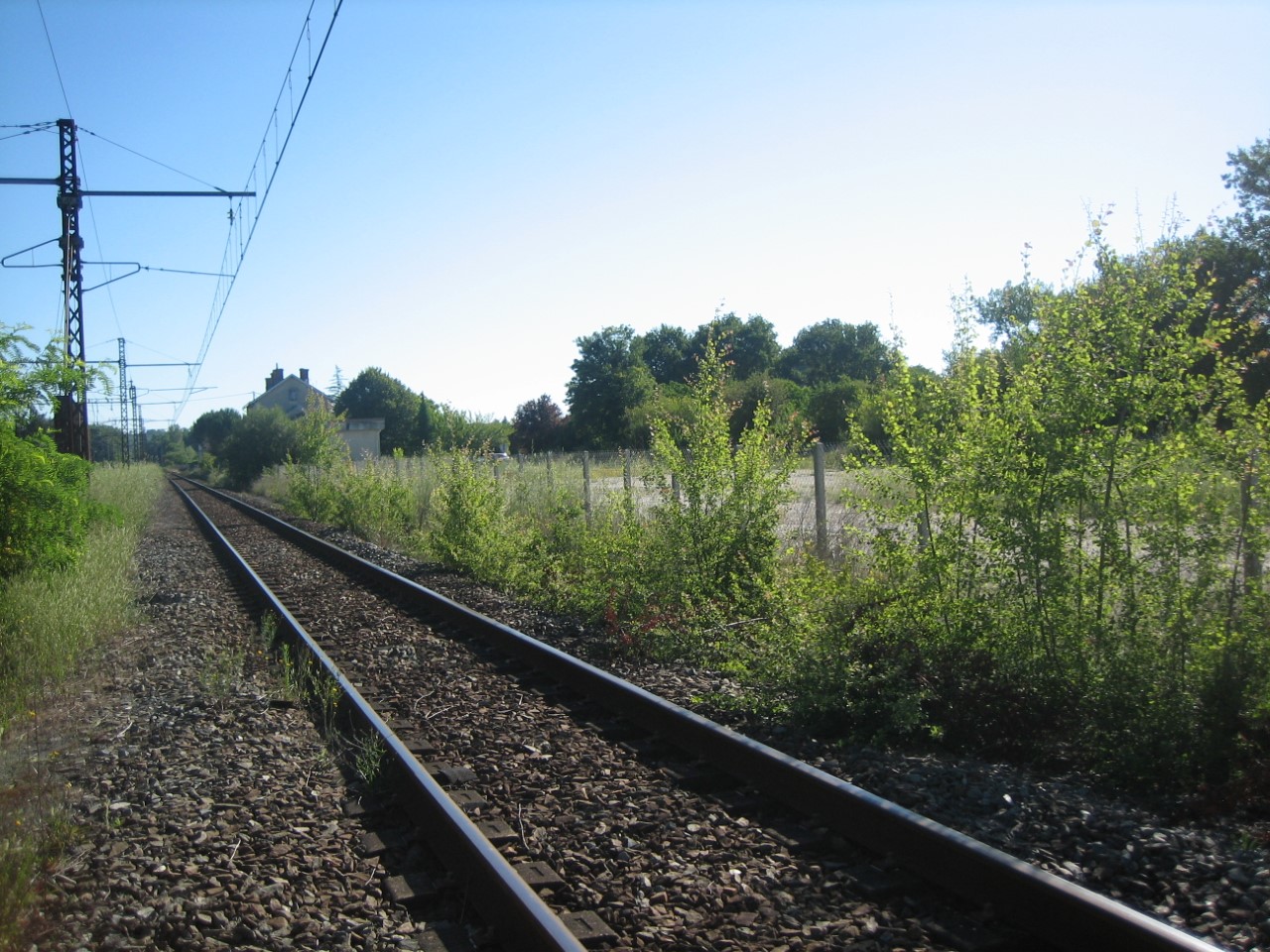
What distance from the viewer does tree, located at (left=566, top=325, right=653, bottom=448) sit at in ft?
220

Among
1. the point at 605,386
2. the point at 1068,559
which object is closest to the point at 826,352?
the point at 605,386

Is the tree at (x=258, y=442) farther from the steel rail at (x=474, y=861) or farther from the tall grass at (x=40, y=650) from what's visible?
the steel rail at (x=474, y=861)

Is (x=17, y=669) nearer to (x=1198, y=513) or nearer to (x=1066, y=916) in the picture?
(x=1066, y=916)

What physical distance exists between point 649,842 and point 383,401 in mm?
111490

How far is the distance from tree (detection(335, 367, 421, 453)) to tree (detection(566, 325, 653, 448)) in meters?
32.2

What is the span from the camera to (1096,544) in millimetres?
5902

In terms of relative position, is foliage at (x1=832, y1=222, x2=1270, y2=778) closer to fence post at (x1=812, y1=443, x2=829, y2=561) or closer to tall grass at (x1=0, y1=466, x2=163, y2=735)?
fence post at (x1=812, y1=443, x2=829, y2=561)

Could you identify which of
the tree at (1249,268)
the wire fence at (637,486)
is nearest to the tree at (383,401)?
the wire fence at (637,486)

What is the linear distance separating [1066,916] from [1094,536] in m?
3.06

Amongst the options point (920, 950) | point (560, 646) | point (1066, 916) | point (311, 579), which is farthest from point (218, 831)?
point (311, 579)

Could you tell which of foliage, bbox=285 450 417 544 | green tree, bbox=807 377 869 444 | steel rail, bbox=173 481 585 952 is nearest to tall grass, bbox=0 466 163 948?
steel rail, bbox=173 481 585 952

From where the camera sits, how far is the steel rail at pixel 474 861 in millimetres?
3514

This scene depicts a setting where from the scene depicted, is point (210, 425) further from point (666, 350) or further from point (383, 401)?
point (666, 350)

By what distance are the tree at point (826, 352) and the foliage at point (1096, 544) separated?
83.9 metres
